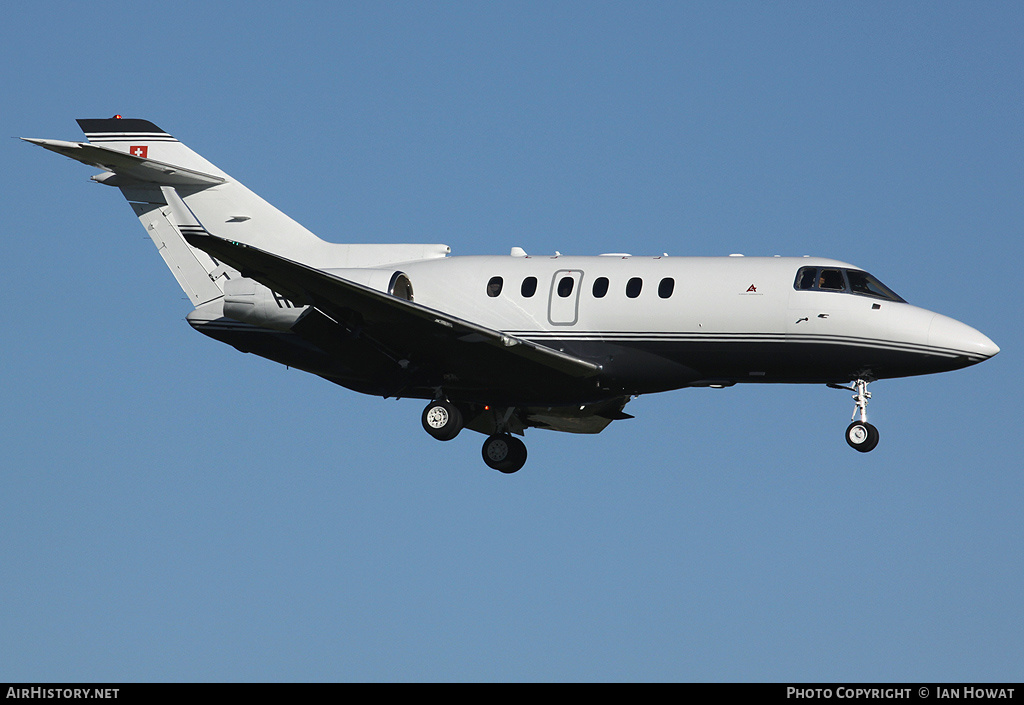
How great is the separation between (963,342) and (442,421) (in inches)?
364

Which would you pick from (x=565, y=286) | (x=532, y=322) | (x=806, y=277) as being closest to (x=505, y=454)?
(x=532, y=322)

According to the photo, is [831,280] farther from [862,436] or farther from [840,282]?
[862,436]

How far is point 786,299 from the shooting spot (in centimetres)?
2545

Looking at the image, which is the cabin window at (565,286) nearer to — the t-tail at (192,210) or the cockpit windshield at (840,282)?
the t-tail at (192,210)

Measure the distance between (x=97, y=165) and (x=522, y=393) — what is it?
9.40 meters

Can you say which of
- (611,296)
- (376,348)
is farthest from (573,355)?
(376,348)

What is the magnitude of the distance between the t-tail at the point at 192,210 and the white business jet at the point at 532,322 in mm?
45

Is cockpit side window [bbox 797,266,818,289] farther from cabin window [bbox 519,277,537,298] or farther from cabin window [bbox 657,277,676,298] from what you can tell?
cabin window [bbox 519,277,537,298]

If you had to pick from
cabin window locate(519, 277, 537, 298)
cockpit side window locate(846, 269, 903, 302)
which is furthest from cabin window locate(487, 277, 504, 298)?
cockpit side window locate(846, 269, 903, 302)

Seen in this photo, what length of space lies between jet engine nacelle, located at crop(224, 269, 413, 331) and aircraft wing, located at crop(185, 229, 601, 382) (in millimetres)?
728

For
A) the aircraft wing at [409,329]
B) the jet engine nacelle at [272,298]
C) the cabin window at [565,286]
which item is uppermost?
the cabin window at [565,286]

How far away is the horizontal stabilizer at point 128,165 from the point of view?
89.1 feet

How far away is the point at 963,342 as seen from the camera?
25.1 metres

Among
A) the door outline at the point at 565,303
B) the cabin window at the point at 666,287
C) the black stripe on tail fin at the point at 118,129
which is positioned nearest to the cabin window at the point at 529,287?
the door outline at the point at 565,303
